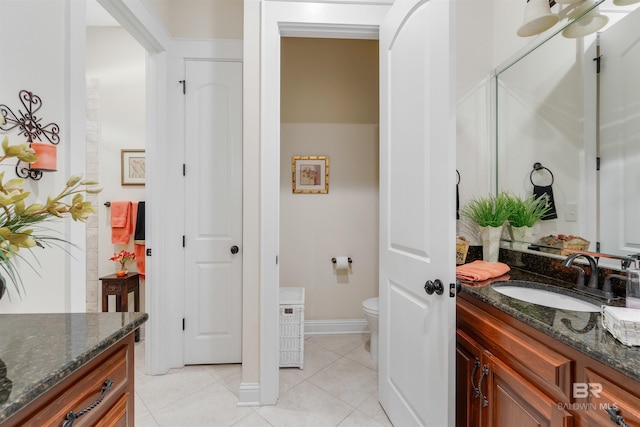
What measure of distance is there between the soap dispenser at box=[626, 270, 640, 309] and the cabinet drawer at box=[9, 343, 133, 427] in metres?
1.55

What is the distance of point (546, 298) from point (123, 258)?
10.1 ft

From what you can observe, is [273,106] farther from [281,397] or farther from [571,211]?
[281,397]

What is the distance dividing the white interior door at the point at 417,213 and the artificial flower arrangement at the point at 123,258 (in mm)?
2285

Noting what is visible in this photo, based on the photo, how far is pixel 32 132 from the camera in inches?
42.5

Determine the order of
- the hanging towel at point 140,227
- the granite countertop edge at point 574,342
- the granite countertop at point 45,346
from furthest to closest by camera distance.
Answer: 1. the hanging towel at point 140,227
2. the granite countertop edge at point 574,342
3. the granite countertop at point 45,346

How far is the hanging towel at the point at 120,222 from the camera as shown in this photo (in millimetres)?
2570

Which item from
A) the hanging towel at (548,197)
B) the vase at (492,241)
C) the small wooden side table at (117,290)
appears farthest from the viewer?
the small wooden side table at (117,290)

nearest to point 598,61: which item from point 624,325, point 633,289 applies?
point 633,289

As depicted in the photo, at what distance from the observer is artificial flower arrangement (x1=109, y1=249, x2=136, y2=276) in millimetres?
2512

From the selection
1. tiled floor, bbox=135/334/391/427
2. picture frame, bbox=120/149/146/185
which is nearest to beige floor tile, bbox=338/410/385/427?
tiled floor, bbox=135/334/391/427

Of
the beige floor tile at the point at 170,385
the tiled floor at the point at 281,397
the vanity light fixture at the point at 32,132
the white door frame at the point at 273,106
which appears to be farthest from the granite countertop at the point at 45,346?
the beige floor tile at the point at 170,385

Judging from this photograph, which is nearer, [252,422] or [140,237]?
[252,422]

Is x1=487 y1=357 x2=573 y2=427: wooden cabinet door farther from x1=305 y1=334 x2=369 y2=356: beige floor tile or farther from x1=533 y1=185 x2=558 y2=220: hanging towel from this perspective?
x1=305 y1=334 x2=369 y2=356: beige floor tile

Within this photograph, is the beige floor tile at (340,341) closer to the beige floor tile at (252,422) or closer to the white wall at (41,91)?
the beige floor tile at (252,422)
